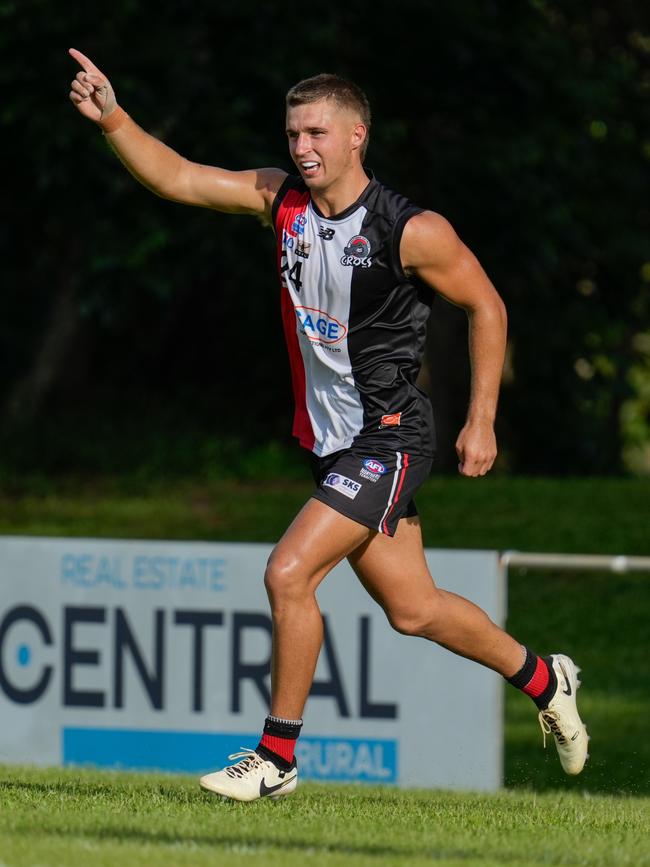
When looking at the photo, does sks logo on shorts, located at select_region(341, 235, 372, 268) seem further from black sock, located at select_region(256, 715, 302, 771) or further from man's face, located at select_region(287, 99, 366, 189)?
black sock, located at select_region(256, 715, 302, 771)

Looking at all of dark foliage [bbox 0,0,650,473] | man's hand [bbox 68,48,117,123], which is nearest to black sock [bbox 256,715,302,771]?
man's hand [bbox 68,48,117,123]

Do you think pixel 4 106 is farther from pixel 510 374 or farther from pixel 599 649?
pixel 510 374

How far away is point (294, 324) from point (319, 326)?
0.38ft

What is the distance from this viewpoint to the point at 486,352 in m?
5.77

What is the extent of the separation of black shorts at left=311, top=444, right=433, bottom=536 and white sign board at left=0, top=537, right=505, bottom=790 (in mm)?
3060

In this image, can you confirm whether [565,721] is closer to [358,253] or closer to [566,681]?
[566,681]

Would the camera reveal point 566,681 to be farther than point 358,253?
Yes

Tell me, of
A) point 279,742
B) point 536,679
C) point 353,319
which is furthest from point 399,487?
point 536,679

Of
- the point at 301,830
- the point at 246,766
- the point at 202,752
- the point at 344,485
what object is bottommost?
the point at 202,752

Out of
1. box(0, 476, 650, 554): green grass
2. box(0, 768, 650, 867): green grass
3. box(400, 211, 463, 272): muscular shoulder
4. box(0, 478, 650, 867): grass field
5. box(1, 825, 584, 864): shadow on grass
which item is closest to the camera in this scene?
box(0, 768, 650, 867): green grass

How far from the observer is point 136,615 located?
9.18m

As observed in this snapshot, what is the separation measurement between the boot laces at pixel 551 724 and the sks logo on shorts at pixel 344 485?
1.35 m

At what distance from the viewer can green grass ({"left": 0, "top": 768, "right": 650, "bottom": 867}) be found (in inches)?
177

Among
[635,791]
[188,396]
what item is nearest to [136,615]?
[635,791]
